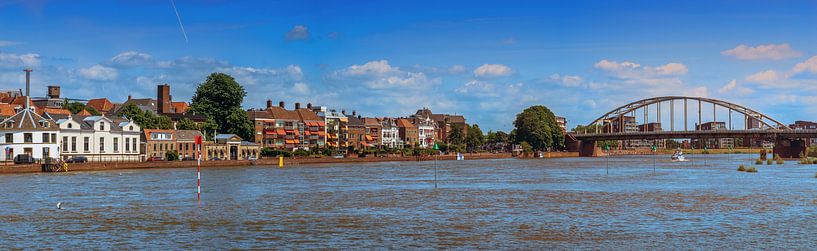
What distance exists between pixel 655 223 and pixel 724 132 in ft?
418

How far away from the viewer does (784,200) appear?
43.6m

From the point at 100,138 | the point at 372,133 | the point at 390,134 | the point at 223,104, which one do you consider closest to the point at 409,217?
the point at 100,138

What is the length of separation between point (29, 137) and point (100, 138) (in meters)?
11.5

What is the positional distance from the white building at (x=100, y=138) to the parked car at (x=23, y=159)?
7.22 metres

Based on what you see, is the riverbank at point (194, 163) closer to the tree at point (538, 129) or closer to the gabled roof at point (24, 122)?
the gabled roof at point (24, 122)

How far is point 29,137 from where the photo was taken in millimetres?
88062

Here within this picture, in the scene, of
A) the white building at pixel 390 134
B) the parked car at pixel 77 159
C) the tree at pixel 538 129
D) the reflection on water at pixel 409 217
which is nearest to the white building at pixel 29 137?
the parked car at pixel 77 159

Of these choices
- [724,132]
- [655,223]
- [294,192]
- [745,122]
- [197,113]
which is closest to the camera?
[655,223]

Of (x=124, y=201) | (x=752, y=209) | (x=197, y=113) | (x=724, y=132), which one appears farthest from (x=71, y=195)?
(x=724, y=132)

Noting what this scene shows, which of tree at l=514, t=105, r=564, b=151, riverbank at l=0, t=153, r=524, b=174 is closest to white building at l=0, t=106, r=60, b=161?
riverbank at l=0, t=153, r=524, b=174

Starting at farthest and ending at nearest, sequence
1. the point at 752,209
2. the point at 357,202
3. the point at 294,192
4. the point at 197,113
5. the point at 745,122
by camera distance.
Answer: the point at 745,122 → the point at 197,113 → the point at 294,192 → the point at 357,202 → the point at 752,209

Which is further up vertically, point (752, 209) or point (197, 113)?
point (197, 113)

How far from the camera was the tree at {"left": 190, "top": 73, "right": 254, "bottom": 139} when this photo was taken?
130 meters

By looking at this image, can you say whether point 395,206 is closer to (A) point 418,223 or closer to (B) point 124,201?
(A) point 418,223
